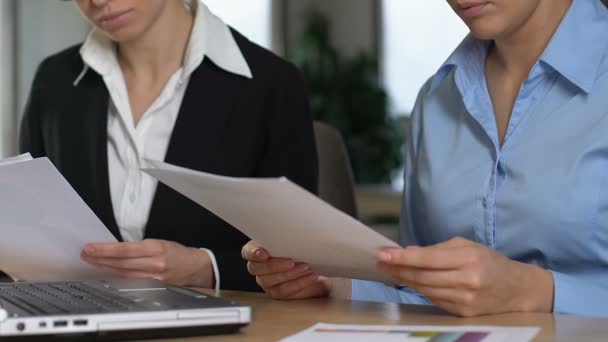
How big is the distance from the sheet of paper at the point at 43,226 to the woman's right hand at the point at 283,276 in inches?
9.6

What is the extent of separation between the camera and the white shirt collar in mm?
2137

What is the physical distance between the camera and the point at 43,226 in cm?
147

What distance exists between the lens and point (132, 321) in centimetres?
110

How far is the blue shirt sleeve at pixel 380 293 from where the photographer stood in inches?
60.3

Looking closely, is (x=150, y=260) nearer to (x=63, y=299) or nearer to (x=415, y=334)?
(x=63, y=299)

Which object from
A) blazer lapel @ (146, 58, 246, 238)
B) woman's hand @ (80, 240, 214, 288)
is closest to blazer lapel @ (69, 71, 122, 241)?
blazer lapel @ (146, 58, 246, 238)

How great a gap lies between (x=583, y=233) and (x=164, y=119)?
1022mm

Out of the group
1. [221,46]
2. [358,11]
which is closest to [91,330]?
[221,46]

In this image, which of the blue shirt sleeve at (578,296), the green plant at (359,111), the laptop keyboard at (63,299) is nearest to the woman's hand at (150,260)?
the laptop keyboard at (63,299)

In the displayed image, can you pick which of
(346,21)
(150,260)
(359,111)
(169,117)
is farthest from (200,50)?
(346,21)

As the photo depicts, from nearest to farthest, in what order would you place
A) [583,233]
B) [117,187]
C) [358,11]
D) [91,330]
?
[91,330], [583,233], [117,187], [358,11]

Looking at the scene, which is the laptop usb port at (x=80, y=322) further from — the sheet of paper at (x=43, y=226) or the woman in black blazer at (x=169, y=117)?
the woman in black blazer at (x=169, y=117)

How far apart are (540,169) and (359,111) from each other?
6.34m

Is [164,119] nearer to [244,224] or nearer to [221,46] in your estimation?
[221,46]
